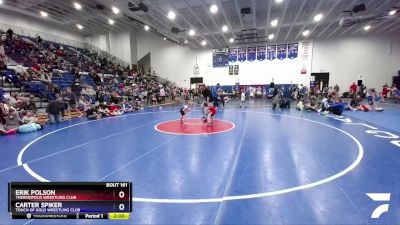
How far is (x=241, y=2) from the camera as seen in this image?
1355 cm

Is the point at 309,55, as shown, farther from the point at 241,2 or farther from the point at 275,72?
the point at 241,2

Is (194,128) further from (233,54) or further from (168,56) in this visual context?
(168,56)

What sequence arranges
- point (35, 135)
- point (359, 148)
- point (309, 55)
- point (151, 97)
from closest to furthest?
point (359, 148) → point (35, 135) → point (151, 97) → point (309, 55)

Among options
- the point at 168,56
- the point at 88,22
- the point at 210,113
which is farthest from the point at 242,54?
the point at 210,113

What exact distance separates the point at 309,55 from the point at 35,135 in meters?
24.1

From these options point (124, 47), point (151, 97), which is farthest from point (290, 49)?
point (124, 47)

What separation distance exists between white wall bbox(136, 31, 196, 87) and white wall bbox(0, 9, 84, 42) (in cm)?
821

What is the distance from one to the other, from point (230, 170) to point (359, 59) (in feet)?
78.0

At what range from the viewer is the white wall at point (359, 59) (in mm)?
21234

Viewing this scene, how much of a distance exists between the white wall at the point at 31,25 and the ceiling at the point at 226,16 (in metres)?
1.76

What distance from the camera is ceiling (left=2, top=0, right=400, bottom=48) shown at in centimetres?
1368

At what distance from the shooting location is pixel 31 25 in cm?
2222

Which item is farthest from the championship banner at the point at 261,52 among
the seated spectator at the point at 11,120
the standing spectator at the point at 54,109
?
the seated spectator at the point at 11,120

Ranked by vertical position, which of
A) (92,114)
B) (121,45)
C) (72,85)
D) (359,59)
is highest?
(121,45)
